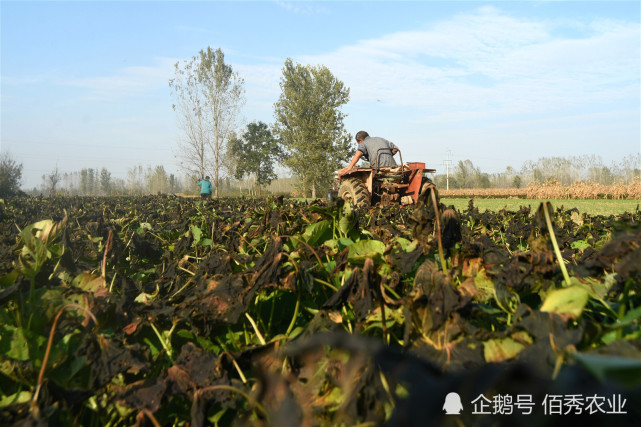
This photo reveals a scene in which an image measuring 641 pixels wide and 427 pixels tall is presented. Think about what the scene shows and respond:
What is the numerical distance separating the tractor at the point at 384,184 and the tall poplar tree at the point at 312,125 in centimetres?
→ 3732

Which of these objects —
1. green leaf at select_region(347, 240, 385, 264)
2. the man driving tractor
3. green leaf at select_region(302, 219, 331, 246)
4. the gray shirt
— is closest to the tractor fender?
the man driving tractor

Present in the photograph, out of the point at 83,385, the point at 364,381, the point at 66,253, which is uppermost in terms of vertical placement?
the point at 66,253

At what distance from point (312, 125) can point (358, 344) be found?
51.0 meters

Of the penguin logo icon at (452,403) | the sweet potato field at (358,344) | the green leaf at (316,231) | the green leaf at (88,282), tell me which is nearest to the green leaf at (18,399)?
the sweet potato field at (358,344)

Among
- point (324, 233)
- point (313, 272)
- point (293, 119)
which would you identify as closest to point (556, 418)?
point (313, 272)

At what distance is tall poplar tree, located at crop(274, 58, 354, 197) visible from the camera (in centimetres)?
4956

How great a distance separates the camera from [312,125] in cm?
5056

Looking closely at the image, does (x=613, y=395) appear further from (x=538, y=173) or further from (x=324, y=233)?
(x=538, y=173)

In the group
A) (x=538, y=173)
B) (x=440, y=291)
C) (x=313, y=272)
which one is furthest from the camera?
(x=538, y=173)

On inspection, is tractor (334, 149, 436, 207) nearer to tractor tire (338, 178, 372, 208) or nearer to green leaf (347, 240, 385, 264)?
tractor tire (338, 178, 372, 208)

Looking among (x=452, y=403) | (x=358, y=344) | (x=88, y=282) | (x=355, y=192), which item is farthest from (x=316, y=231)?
(x=355, y=192)

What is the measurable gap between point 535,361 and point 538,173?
8290 cm

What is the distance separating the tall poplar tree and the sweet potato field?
1877 inches

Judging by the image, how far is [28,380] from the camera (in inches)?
35.8
